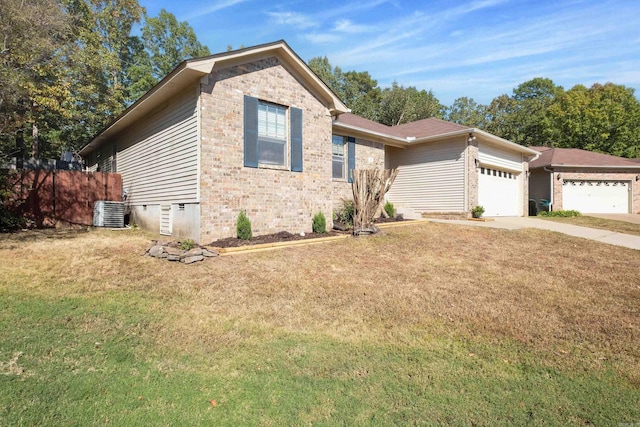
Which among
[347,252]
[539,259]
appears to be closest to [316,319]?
[347,252]

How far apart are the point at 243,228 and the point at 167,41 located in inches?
1331

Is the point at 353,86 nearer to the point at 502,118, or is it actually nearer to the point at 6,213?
the point at 502,118

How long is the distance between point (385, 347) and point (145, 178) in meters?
10.5

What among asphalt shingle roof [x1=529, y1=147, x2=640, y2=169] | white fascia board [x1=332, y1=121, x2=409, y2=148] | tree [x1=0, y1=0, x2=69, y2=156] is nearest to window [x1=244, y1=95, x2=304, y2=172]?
white fascia board [x1=332, y1=121, x2=409, y2=148]

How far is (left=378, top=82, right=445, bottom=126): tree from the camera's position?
32.0 metres

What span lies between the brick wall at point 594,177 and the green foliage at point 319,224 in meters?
16.8

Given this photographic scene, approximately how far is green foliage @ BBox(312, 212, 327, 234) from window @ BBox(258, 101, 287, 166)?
1.91 metres

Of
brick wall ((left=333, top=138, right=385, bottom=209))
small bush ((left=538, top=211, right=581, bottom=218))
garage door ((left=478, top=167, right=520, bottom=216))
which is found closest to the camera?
brick wall ((left=333, top=138, right=385, bottom=209))

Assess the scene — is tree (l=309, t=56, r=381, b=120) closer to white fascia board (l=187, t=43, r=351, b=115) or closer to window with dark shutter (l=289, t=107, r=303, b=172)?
white fascia board (l=187, t=43, r=351, b=115)

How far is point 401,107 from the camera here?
3203 cm

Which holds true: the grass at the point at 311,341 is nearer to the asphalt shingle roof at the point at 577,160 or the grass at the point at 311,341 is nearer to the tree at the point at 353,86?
the asphalt shingle roof at the point at 577,160

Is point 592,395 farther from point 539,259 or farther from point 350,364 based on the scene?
point 539,259

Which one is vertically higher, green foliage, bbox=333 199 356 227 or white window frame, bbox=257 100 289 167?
white window frame, bbox=257 100 289 167

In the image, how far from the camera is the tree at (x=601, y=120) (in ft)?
97.0
